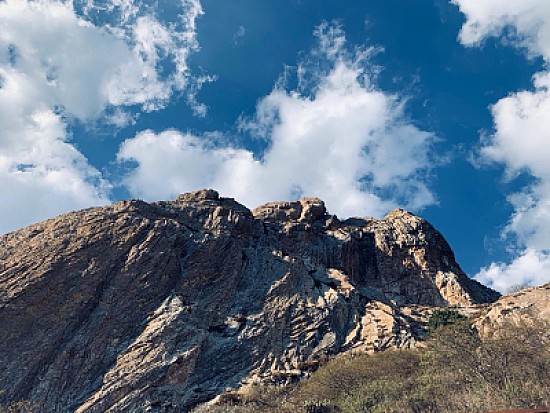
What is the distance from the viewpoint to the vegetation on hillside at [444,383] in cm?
2914

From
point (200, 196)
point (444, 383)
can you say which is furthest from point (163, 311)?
point (444, 383)

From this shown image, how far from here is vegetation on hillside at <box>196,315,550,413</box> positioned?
29.1 metres

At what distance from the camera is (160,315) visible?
5019 centimetres

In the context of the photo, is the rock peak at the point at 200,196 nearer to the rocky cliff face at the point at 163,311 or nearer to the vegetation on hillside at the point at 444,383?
the rocky cliff face at the point at 163,311

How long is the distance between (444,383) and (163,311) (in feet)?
93.0

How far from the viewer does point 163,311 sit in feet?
166

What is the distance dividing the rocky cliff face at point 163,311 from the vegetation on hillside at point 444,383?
218 inches

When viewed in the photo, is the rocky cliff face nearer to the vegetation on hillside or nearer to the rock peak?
the rock peak

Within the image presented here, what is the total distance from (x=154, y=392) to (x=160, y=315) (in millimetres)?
8828

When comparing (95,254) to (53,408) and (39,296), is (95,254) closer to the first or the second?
(39,296)

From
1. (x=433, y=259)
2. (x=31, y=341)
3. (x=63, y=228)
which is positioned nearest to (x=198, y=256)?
(x=63, y=228)

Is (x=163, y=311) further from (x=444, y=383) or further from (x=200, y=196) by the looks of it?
(x=444, y=383)

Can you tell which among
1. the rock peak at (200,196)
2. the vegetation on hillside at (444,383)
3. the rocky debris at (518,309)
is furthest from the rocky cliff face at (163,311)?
the rocky debris at (518,309)

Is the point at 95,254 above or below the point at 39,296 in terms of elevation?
above
